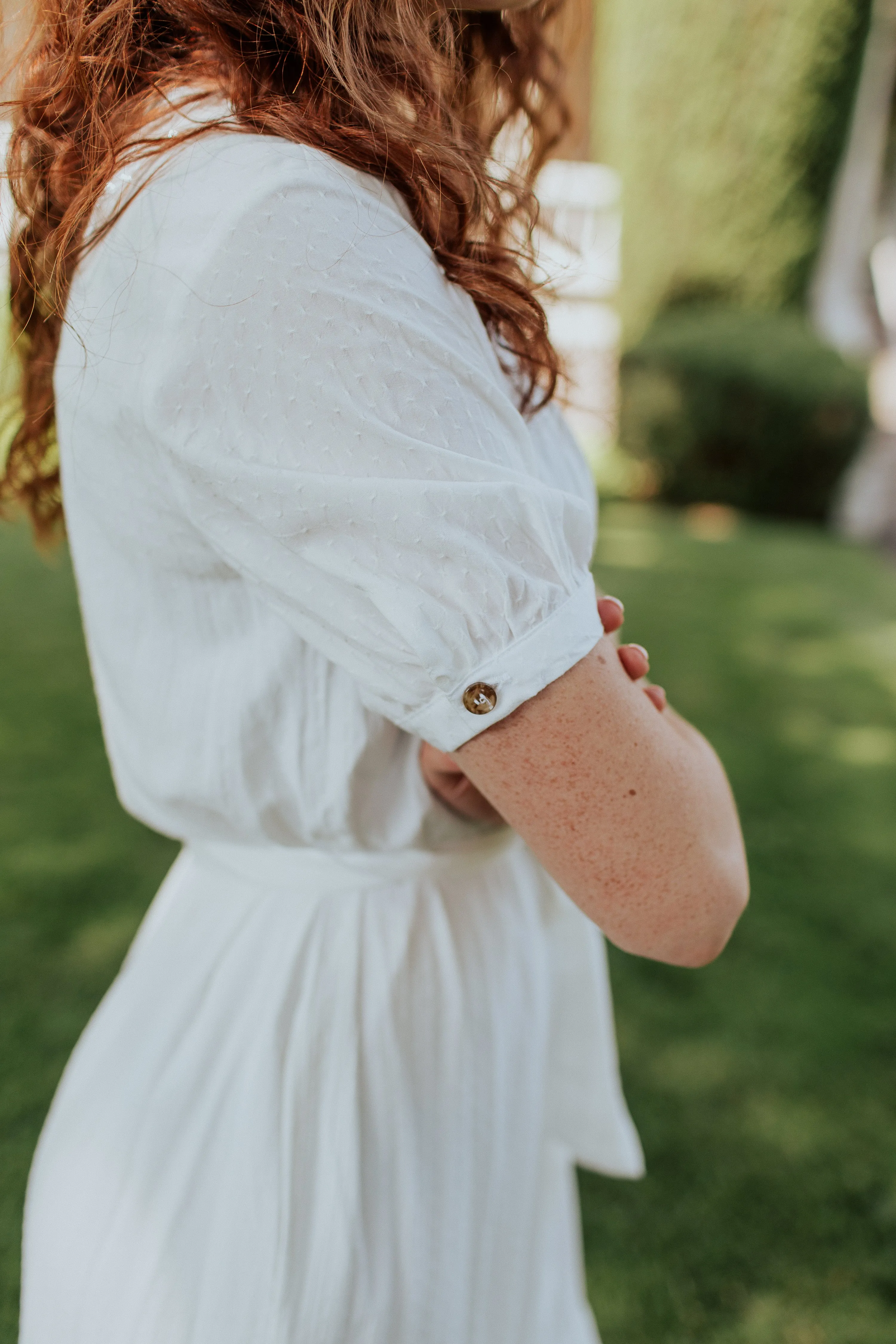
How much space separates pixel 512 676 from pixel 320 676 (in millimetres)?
222

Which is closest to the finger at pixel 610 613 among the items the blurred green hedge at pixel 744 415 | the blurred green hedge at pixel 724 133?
the blurred green hedge at pixel 744 415

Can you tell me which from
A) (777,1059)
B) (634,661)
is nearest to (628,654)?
(634,661)

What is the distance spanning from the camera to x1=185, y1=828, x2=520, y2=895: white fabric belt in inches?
41.3

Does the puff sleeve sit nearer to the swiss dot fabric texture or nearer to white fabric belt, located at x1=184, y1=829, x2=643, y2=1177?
the swiss dot fabric texture

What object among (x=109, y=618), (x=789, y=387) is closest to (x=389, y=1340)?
(x=109, y=618)

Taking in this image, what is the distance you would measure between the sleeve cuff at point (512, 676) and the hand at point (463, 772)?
114 mm

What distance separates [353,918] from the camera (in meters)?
1.06

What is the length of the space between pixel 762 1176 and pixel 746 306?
7.09m

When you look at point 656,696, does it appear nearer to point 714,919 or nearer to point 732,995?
point 714,919

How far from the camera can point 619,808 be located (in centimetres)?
77

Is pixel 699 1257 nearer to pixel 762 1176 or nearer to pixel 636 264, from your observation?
pixel 762 1176

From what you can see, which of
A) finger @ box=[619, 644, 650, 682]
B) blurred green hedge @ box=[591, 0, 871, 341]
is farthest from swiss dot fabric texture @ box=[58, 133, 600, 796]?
blurred green hedge @ box=[591, 0, 871, 341]

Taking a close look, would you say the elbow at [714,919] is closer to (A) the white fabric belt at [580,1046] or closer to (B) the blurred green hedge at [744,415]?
(A) the white fabric belt at [580,1046]

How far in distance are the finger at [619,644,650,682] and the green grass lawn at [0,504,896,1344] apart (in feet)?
5.58
